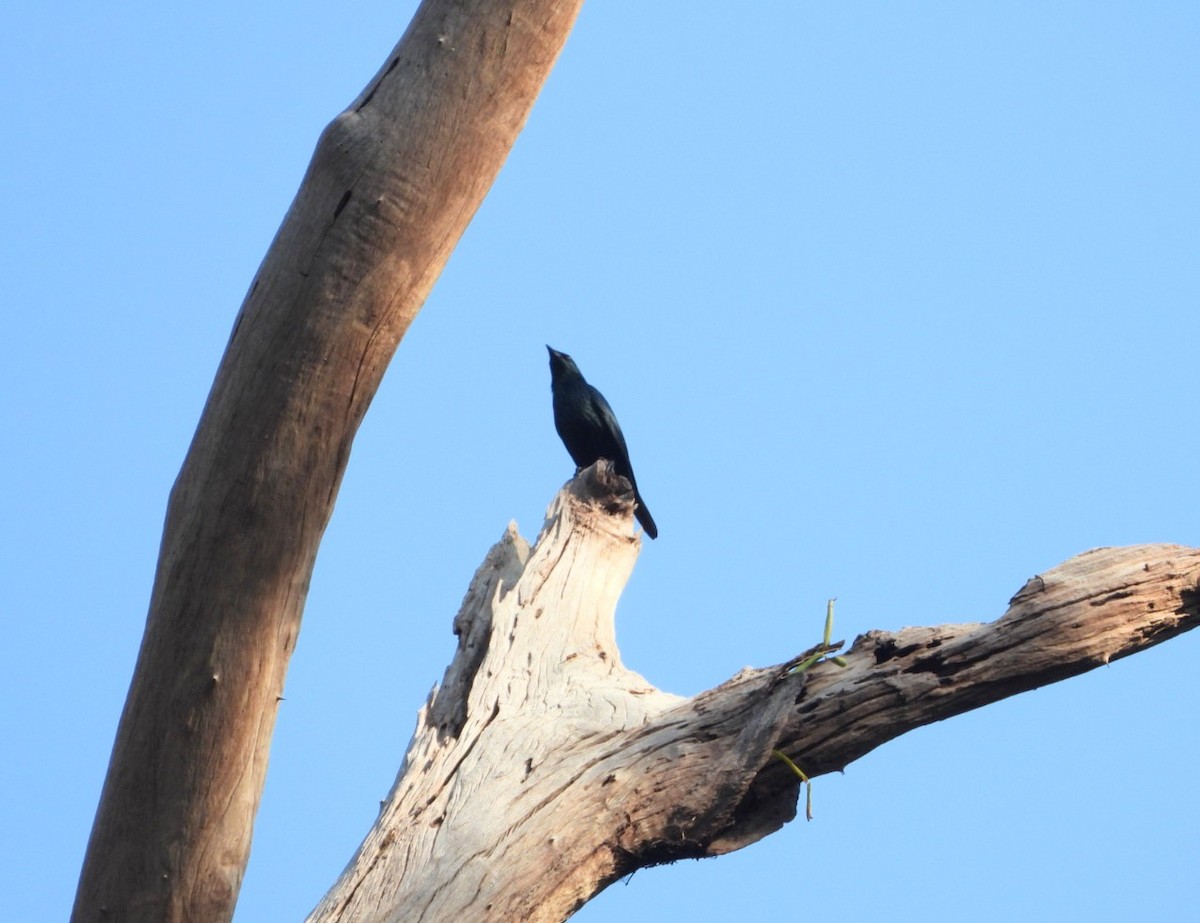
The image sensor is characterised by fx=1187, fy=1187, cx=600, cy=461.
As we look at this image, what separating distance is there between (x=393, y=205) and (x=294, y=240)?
190 mm

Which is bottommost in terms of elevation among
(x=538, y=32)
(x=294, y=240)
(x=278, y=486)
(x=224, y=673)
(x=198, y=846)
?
(x=198, y=846)

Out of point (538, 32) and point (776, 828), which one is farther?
point (776, 828)

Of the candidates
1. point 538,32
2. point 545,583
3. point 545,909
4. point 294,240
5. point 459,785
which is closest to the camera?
point 294,240

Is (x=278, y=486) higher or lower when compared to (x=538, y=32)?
lower

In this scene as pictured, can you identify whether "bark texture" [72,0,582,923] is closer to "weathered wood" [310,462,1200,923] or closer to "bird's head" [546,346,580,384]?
"weathered wood" [310,462,1200,923]

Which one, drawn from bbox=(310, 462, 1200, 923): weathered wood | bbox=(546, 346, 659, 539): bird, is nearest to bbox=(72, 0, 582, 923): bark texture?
bbox=(310, 462, 1200, 923): weathered wood

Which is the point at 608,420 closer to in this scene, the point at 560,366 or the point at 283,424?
the point at 560,366

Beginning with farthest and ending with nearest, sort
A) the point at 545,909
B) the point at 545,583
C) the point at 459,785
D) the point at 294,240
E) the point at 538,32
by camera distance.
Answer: the point at 545,583, the point at 459,785, the point at 545,909, the point at 538,32, the point at 294,240

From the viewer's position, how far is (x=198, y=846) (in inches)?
91.4

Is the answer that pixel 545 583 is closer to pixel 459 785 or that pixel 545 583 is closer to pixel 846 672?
pixel 459 785

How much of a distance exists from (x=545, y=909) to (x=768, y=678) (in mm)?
759

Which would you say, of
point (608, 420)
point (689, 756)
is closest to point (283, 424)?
point (689, 756)

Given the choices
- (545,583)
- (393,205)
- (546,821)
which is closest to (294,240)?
(393,205)

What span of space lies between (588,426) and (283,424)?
564cm
